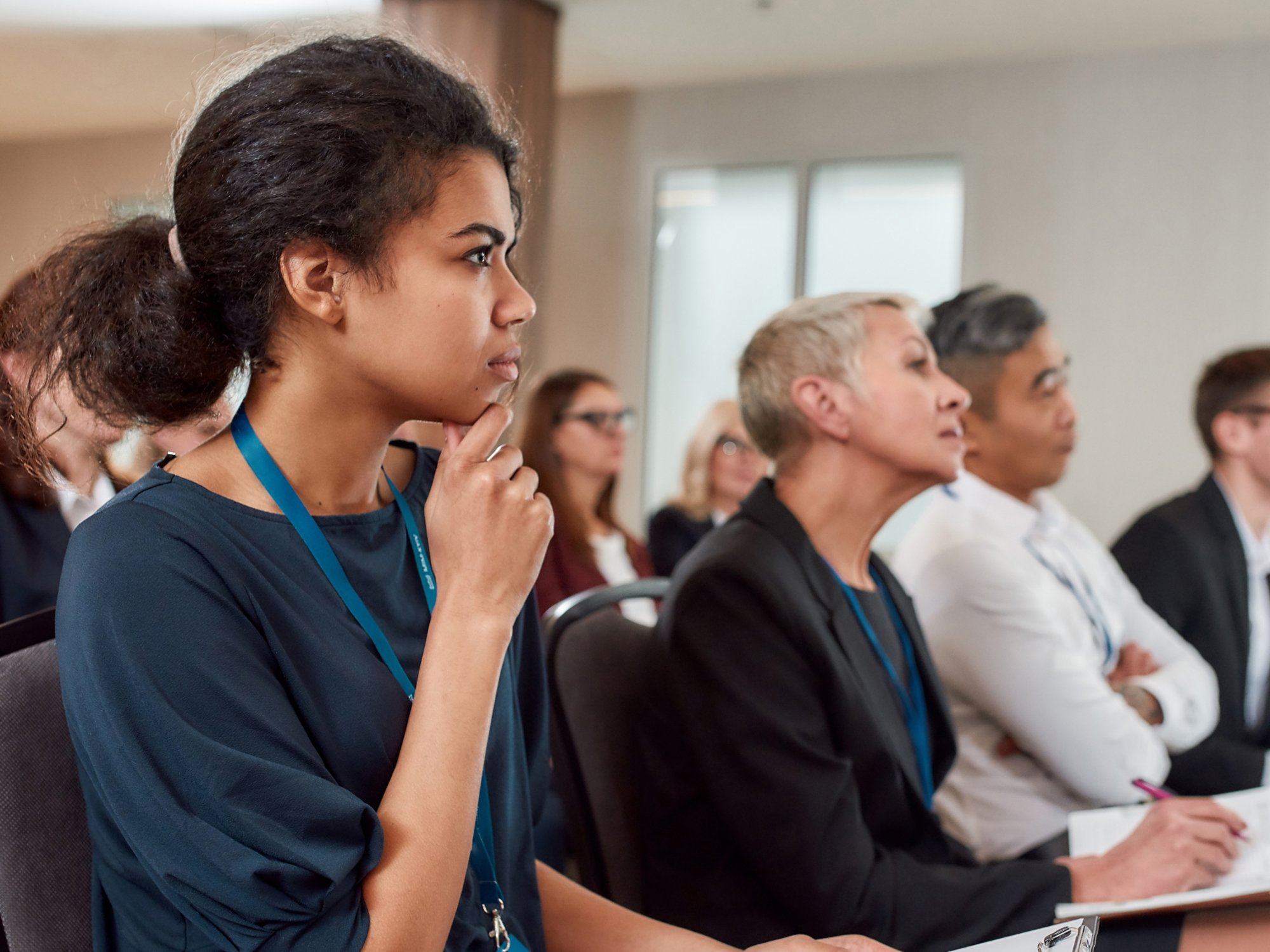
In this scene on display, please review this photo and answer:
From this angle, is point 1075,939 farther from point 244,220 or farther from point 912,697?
point 244,220

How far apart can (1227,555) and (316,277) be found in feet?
8.16

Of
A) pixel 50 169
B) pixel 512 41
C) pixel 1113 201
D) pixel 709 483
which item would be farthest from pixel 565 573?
pixel 50 169

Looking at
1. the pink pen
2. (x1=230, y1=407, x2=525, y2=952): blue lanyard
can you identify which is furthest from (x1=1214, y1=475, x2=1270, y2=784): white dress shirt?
(x1=230, y1=407, x2=525, y2=952): blue lanyard

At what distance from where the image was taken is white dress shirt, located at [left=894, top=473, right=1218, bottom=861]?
5.84ft

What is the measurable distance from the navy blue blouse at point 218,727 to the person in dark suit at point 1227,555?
206 cm

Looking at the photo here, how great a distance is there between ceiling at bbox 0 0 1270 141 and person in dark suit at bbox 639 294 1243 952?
15.0ft

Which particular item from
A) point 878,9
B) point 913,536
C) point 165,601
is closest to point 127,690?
point 165,601

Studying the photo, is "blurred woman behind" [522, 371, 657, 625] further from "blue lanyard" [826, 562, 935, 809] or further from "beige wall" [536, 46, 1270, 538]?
"beige wall" [536, 46, 1270, 538]

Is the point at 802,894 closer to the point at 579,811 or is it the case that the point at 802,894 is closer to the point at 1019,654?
the point at 579,811

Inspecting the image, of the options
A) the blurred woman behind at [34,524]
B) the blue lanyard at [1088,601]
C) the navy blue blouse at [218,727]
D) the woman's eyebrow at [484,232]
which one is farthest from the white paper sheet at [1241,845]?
the blurred woman behind at [34,524]

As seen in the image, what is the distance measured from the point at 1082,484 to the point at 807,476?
5.18 m

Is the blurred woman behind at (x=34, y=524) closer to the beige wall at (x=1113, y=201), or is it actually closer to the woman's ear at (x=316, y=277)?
the woman's ear at (x=316, y=277)

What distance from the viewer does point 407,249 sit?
3.22ft

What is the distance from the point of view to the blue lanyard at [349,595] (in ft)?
3.27
